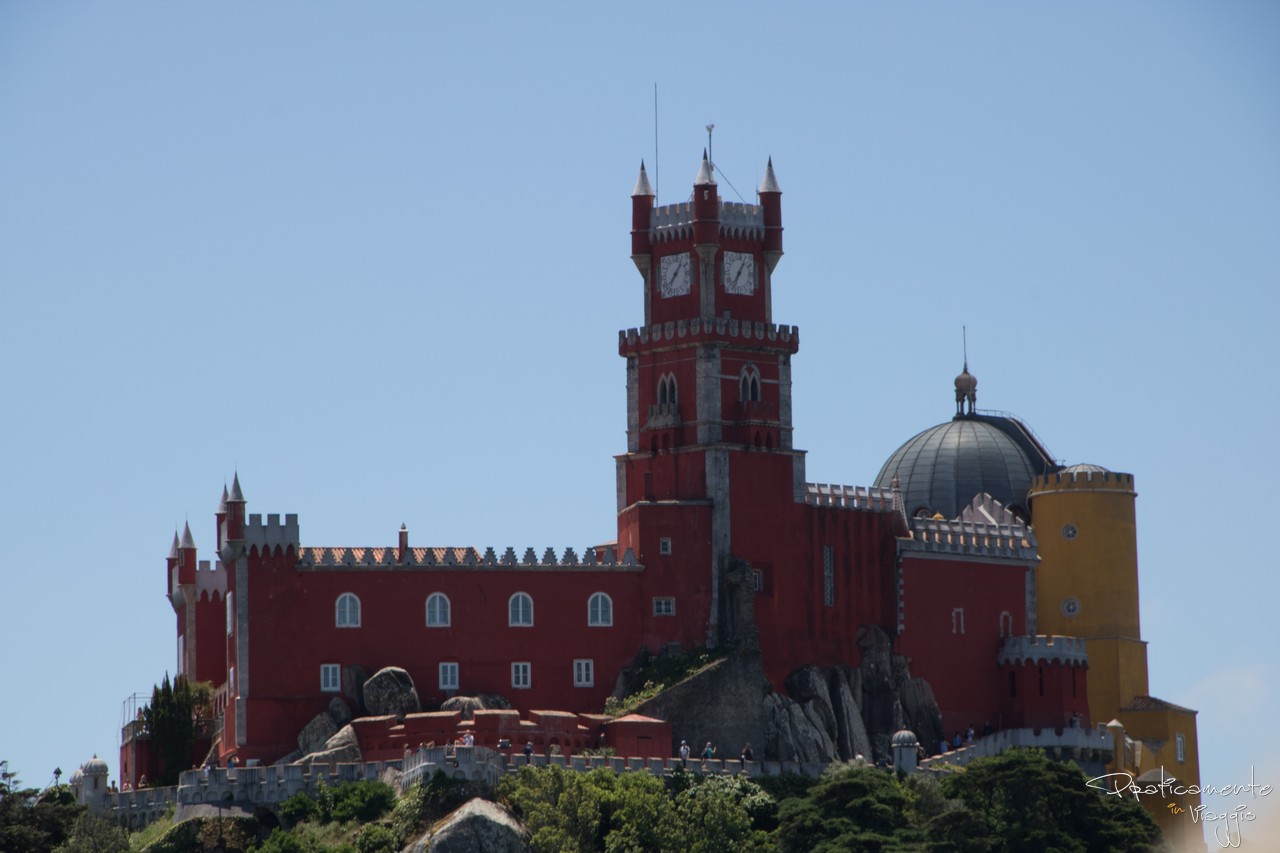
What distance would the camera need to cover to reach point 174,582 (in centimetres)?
11681

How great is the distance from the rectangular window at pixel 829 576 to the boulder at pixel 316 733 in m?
21.4

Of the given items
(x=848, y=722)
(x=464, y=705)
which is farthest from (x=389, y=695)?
(x=848, y=722)

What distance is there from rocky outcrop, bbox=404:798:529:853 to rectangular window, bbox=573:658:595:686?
44.1 ft

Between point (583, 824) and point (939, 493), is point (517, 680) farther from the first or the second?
point (939, 493)

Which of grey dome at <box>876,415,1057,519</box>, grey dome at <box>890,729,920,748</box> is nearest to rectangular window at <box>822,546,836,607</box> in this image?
grey dome at <box>890,729,920,748</box>

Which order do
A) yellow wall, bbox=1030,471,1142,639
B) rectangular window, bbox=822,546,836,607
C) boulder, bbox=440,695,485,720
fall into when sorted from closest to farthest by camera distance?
boulder, bbox=440,695,485,720, rectangular window, bbox=822,546,836,607, yellow wall, bbox=1030,471,1142,639

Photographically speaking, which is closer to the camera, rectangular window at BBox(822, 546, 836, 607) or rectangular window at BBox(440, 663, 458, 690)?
rectangular window at BBox(440, 663, 458, 690)

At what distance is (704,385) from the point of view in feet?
361

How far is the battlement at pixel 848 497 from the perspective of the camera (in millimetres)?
112188

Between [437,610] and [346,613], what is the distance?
362 centimetres

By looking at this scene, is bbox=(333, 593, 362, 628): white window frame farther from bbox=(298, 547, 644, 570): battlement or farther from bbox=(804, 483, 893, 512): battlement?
bbox=(804, 483, 893, 512): battlement

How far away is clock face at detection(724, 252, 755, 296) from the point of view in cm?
11181

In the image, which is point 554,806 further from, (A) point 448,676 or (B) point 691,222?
(B) point 691,222

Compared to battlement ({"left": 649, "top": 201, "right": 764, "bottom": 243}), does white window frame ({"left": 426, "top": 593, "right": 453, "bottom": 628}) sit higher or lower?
lower
